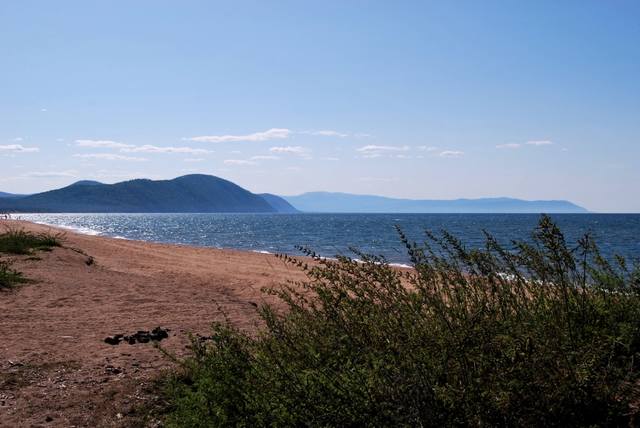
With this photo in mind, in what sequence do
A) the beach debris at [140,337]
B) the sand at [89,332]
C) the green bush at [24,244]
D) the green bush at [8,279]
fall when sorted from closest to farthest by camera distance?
1. the sand at [89,332]
2. the beach debris at [140,337]
3. the green bush at [8,279]
4. the green bush at [24,244]

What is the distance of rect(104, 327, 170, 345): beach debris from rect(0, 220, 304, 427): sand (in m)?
0.16

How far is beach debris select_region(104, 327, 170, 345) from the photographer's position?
7.20 m

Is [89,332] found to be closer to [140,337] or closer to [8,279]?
[140,337]

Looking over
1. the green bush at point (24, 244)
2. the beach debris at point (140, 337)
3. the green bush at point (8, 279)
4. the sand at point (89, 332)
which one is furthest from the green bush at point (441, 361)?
the green bush at point (24, 244)

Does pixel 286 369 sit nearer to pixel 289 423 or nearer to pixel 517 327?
pixel 289 423

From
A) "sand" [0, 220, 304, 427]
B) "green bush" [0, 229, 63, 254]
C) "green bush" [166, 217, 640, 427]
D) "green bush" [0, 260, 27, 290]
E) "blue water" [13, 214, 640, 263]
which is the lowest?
"blue water" [13, 214, 640, 263]

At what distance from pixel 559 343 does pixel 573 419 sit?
476mm

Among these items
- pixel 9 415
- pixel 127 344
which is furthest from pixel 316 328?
A: pixel 127 344

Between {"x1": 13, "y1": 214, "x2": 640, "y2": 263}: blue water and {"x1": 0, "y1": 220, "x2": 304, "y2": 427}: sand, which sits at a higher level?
{"x1": 0, "y1": 220, "x2": 304, "y2": 427}: sand

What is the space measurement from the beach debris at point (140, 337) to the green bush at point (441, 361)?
286 centimetres

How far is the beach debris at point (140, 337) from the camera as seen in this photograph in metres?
7.20

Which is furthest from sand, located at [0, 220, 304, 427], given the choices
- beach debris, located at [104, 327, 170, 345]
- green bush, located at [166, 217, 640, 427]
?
green bush, located at [166, 217, 640, 427]

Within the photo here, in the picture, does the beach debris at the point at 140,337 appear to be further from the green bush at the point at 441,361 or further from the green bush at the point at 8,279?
the green bush at the point at 8,279

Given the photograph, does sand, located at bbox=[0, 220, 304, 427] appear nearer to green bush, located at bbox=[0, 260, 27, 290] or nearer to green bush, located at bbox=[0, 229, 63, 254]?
green bush, located at bbox=[0, 260, 27, 290]
